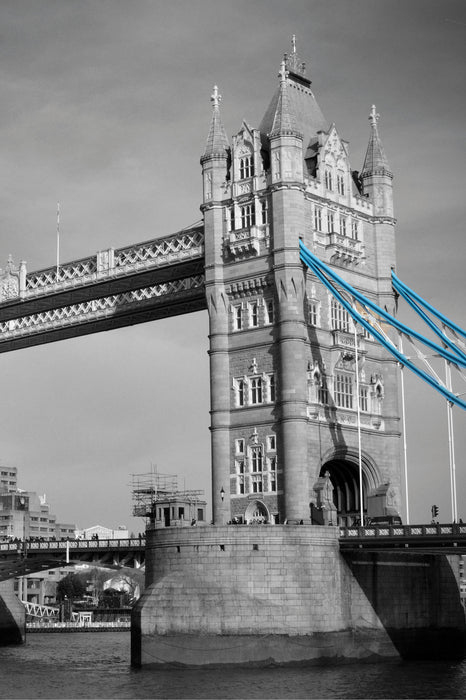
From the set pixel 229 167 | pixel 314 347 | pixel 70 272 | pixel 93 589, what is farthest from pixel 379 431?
pixel 93 589

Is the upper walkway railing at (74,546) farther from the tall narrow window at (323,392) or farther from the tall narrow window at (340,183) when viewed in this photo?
the tall narrow window at (340,183)

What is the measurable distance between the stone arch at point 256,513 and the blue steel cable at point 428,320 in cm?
1576

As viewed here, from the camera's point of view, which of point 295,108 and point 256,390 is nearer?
point 256,390

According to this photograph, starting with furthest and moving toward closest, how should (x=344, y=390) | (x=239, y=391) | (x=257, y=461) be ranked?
(x=344, y=390) < (x=239, y=391) < (x=257, y=461)

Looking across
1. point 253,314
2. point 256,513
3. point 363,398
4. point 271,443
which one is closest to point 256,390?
point 271,443

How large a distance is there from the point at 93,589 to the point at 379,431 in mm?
119423

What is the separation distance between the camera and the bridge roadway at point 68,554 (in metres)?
89.1

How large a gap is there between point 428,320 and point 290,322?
9.68 meters

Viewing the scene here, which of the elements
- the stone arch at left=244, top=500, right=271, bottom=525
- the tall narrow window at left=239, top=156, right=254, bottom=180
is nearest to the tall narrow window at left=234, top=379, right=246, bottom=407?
the stone arch at left=244, top=500, right=271, bottom=525

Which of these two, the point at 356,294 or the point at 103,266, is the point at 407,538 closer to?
the point at 356,294

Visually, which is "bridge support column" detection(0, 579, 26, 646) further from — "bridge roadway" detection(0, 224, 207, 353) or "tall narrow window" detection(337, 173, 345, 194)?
"tall narrow window" detection(337, 173, 345, 194)

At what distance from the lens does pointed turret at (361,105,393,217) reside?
289 feet

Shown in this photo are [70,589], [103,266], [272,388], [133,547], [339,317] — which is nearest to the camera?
[272,388]

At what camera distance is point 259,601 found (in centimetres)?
6994
